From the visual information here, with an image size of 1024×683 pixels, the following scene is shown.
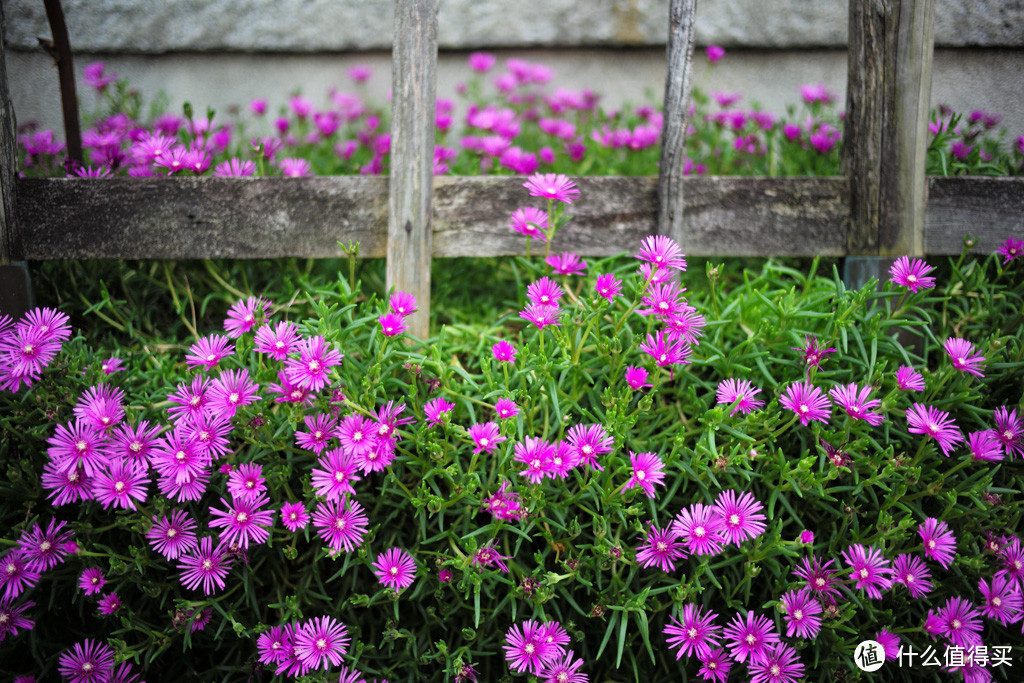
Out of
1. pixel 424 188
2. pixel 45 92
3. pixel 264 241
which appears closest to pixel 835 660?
pixel 424 188

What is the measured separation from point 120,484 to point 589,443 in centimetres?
79

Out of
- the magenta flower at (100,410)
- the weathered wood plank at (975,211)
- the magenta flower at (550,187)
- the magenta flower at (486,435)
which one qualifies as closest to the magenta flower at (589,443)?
the magenta flower at (486,435)

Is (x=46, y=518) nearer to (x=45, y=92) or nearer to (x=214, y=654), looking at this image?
(x=214, y=654)

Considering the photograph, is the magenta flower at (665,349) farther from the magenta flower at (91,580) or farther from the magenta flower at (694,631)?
the magenta flower at (91,580)

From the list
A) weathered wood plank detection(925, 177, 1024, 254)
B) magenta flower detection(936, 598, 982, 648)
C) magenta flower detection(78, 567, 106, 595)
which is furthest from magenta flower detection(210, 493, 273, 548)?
weathered wood plank detection(925, 177, 1024, 254)

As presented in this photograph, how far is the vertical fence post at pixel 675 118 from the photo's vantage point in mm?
1441

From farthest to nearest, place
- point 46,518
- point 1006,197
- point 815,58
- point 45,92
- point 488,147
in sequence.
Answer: point 815,58 < point 45,92 < point 488,147 < point 1006,197 < point 46,518

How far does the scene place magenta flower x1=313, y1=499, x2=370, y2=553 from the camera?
107cm

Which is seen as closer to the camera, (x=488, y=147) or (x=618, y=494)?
(x=618, y=494)

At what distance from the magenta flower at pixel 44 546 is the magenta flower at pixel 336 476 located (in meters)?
0.44

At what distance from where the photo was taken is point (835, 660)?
44.6 inches

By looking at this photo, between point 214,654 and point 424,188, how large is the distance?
1.04 m

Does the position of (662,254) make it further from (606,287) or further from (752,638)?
(752,638)

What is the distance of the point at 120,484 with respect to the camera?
1072 mm
